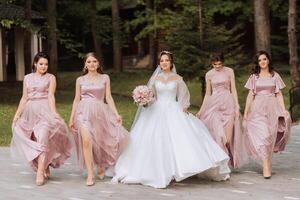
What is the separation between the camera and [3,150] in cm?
1491

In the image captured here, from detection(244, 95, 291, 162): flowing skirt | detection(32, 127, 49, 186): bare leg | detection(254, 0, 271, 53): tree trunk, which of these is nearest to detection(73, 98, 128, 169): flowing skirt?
detection(32, 127, 49, 186): bare leg

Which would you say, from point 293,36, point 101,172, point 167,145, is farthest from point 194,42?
point 167,145

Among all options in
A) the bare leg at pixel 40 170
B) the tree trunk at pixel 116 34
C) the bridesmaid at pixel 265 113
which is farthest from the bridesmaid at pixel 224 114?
the tree trunk at pixel 116 34

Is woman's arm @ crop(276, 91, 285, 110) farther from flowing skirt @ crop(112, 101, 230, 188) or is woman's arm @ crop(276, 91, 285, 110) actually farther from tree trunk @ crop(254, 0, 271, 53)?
tree trunk @ crop(254, 0, 271, 53)

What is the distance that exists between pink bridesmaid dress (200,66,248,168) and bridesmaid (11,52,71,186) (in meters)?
2.56

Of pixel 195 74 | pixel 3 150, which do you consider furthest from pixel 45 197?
pixel 195 74

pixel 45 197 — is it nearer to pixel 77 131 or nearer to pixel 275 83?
pixel 77 131

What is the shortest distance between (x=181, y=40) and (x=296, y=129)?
23.9ft

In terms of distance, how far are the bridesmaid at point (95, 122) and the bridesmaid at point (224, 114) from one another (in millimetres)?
1668

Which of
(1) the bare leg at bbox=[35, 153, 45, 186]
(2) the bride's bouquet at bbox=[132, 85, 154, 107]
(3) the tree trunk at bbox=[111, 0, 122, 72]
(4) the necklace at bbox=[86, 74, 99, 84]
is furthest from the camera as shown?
(3) the tree trunk at bbox=[111, 0, 122, 72]

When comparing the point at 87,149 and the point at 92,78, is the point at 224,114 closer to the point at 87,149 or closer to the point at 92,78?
the point at 92,78

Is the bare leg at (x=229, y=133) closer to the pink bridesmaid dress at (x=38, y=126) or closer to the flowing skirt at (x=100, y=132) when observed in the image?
the flowing skirt at (x=100, y=132)

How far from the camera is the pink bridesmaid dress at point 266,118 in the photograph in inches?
442

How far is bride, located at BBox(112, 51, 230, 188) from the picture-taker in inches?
394
